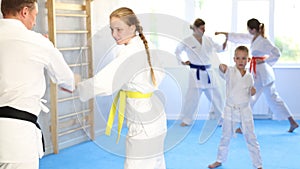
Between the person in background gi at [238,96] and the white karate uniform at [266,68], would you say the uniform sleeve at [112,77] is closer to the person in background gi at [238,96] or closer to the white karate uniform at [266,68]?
the person in background gi at [238,96]

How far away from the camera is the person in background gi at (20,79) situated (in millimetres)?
2102

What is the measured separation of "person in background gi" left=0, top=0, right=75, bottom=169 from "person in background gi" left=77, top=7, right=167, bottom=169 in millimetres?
283

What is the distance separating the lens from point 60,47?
15.9ft

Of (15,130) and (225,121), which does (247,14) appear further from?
(15,130)

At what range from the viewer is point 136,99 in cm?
247

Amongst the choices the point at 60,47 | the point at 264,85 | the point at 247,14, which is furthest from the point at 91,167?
the point at 247,14

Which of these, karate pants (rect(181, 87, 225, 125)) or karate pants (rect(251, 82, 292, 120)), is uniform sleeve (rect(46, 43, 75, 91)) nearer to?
karate pants (rect(181, 87, 225, 125))

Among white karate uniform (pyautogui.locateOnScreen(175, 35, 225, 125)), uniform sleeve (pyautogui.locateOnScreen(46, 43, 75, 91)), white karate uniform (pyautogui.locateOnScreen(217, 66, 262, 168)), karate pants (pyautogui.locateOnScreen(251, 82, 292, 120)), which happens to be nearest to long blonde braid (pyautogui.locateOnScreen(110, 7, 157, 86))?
uniform sleeve (pyautogui.locateOnScreen(46, 43, 75, 91))

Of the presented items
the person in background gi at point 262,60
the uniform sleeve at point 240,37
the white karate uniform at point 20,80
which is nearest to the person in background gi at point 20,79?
the white karate uniform at point 20,80

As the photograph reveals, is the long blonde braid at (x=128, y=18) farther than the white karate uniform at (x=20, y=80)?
Yes

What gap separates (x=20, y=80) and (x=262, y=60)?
405cm

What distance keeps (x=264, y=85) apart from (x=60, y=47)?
2.60 m

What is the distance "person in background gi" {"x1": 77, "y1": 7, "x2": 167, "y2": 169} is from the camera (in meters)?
2.37

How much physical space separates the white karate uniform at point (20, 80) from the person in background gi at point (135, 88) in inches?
10.7
